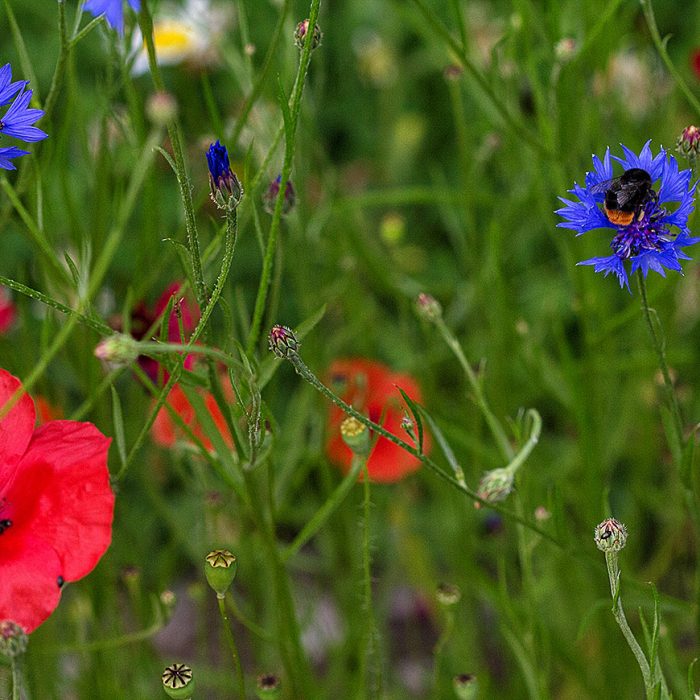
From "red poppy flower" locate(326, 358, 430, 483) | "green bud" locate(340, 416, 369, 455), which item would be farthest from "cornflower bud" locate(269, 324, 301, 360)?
"red poppy flower" locate(326, 358, 430, 483)

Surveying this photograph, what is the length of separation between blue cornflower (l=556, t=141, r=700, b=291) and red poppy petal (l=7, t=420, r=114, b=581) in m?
0.18

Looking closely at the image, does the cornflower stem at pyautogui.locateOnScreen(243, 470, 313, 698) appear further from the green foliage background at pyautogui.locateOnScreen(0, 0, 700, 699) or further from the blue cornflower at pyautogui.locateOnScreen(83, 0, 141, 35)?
the blue cornflower at pyautogui.locateOnScreen(83, 0, 141, 35)

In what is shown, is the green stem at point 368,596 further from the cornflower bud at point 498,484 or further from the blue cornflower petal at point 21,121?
the blue cornflower petal at point 21,121

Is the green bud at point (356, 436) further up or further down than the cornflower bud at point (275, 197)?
further down

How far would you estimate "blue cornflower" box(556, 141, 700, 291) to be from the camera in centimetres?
35

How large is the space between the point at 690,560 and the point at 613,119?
337 mm

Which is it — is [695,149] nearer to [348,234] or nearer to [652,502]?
[348,234]

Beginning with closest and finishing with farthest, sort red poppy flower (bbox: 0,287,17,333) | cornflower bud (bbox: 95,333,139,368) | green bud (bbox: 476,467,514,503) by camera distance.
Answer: cornflower bud (bbox: 95,333,139,368) < green bud (bbox: 476,467,514,503) < red poppy flower (bbox: 0,287,17,333)

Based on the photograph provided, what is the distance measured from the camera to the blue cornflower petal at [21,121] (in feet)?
1.16

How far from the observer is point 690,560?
80 cm

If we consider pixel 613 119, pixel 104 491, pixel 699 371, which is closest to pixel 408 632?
pixel 699 371

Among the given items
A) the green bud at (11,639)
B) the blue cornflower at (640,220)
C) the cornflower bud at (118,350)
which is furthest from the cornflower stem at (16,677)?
the blue cornflower at (640,220)

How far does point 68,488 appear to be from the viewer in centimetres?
38

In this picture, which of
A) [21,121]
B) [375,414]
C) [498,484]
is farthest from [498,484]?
[375,414]
